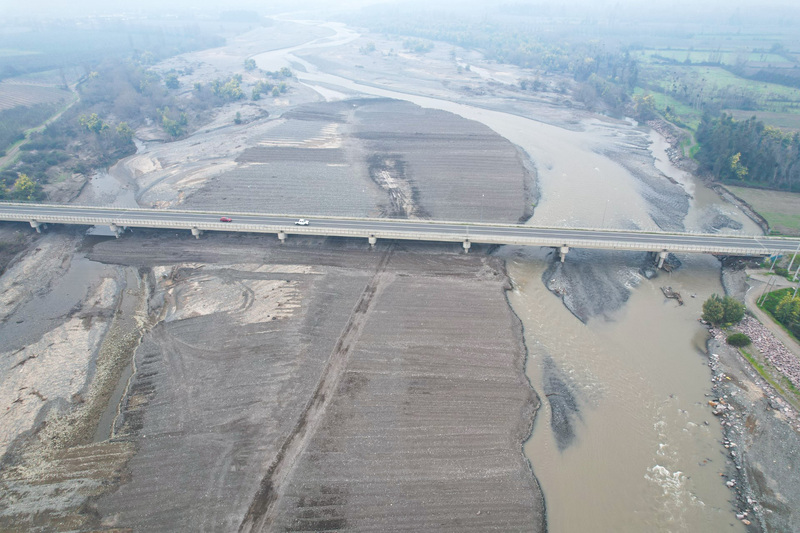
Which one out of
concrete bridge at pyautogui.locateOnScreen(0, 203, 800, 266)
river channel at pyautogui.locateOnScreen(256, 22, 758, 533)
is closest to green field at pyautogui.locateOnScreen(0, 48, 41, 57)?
concrete bridge at pyautogui.locateOnScreen(0, 203, 800, 266)

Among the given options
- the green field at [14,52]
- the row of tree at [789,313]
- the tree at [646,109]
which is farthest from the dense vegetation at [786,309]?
the green field at [14,52]

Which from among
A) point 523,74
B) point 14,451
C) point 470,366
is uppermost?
point 523,74

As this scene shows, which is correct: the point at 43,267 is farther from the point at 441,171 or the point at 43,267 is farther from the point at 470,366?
the point at 441,171

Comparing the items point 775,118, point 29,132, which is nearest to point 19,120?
point 29,132

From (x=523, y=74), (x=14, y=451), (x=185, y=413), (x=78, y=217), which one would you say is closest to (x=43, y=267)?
(x=78, y=217)

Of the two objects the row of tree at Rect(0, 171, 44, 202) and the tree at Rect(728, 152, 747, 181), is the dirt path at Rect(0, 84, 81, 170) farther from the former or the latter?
the tree at Rect(728, 152, 747, 181)

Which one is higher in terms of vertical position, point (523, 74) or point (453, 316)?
point (523, 74)
